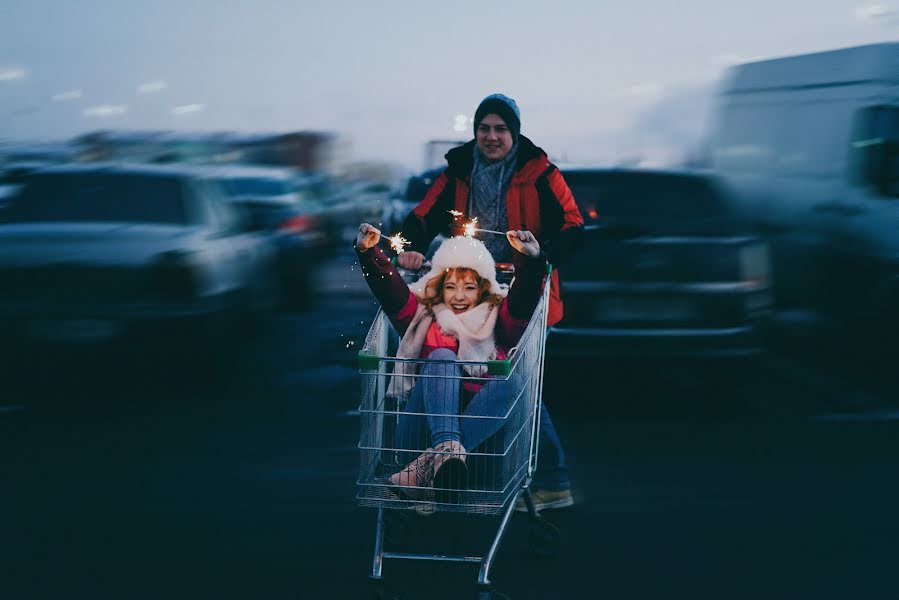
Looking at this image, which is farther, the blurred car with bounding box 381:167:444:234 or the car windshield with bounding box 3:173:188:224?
the blurred car with bounding box 381:167:444:234

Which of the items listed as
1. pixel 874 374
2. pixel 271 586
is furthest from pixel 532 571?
pixel 874 374

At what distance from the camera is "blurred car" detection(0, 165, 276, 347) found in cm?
867

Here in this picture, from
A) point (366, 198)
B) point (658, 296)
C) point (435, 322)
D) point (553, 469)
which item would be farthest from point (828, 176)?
point (366, 198)

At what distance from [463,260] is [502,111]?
2.45 ft

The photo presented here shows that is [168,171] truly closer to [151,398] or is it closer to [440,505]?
[151,398]

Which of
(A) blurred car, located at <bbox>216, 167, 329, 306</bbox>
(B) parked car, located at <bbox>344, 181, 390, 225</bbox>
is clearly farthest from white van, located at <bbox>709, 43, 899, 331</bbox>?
(B) parked car, located at <bbox>344, 181, 390, 225</bbox>

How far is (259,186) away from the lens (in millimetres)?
17375

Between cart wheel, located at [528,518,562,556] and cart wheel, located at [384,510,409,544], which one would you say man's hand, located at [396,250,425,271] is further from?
cart wheel, located at [528,518,562,556]

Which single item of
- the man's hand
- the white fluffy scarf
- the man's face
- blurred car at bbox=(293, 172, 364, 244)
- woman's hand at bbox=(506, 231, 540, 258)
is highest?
the man's face

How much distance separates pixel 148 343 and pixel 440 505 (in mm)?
4481

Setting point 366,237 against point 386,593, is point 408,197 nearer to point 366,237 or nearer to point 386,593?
point 366,237

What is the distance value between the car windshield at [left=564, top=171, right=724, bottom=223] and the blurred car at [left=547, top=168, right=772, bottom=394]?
22 cm

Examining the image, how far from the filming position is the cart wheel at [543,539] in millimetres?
5411

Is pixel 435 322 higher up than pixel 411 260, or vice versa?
pixel 411 260
